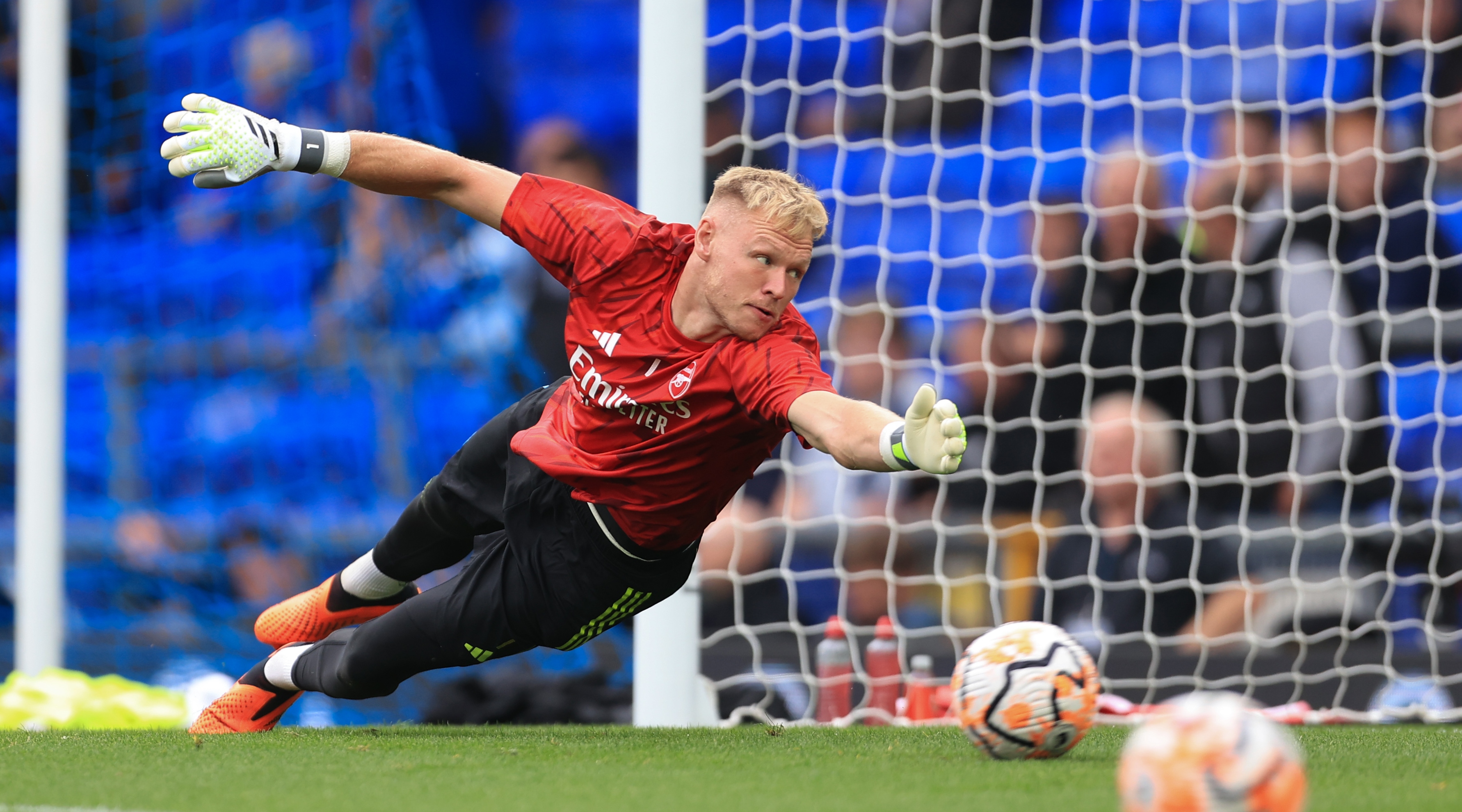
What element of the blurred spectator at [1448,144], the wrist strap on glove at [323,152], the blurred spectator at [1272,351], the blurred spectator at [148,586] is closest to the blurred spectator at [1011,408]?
the blurred spectator at [1272,351]

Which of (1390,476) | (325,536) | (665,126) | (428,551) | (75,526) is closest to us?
(428,551)

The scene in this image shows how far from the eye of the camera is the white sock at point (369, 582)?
445cm

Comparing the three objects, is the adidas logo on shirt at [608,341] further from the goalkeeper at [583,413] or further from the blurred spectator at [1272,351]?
the blurred spectator at [1272,351]

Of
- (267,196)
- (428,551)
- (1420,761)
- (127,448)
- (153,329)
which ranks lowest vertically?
(1420,761)

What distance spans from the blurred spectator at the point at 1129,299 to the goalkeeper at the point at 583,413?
10.2 feet

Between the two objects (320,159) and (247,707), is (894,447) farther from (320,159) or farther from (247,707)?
(247,707)

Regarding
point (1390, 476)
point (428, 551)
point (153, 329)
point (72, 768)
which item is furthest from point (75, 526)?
point (1390, 476)

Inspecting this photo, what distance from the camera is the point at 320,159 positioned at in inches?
149

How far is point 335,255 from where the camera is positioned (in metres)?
8.46

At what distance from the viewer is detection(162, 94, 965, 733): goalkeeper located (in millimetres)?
3502

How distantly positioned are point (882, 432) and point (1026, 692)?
756mm

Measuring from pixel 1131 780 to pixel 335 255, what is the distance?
6980 mm

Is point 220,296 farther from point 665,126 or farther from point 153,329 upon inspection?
point 665,126

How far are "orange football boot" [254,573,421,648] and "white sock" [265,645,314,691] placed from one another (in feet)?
0.81
